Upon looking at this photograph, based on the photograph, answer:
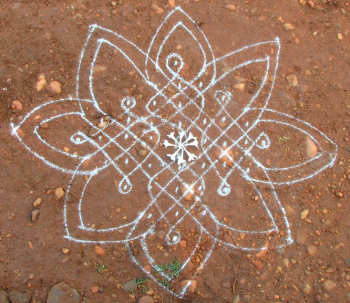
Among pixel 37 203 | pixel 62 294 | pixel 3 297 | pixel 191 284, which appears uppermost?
pixel 37 203

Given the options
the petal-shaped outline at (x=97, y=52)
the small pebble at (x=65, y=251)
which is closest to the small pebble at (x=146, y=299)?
the small pebble at (x=65, y=251)

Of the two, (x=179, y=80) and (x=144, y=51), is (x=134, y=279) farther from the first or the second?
(x=144, y=51)

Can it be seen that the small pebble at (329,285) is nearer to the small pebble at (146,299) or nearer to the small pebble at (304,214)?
the small pebble at (304,214)

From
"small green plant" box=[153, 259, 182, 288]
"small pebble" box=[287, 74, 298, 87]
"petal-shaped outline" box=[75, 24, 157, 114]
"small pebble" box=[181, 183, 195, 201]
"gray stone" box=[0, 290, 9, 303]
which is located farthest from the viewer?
"small pebble" box=[287, 74, 298, 87]

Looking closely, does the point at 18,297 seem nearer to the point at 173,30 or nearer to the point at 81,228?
the point at 81,228

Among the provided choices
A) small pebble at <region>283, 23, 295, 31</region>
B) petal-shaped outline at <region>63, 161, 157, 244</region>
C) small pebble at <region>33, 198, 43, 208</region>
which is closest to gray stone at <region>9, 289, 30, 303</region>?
petal-shaped outline at <region>63, 161, 157, 244</region>

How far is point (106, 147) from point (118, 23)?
106cm

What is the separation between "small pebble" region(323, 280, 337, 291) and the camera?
8.42 ft

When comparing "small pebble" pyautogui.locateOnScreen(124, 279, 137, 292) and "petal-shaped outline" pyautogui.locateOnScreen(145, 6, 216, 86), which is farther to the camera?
"petal-shaped outline" pyautogui.locateOnScreen(145, 6, 216, 86)

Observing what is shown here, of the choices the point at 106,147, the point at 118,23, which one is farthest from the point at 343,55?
the point at 106,147

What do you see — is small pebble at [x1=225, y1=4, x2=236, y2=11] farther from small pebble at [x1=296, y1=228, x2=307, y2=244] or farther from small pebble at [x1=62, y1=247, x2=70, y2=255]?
small pebble at [x1=62, y1=247, x2=70, y2=255]

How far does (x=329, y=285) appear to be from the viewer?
2.57 m

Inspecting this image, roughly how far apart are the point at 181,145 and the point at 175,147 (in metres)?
0.05

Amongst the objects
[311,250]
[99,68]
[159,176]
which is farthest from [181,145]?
[311,250]
